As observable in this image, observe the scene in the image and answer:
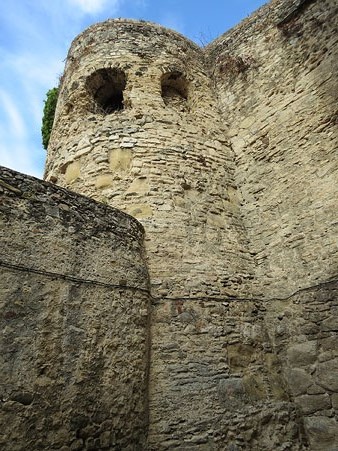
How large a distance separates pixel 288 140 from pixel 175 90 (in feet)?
8.84

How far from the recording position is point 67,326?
9.64 ft

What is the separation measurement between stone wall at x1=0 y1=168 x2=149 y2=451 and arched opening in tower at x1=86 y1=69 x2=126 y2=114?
3.32 meters

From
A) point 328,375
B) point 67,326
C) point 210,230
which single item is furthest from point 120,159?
point 328,375

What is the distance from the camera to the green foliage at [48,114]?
774cm

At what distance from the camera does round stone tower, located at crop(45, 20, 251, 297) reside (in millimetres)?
4254

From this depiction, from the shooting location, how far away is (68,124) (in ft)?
19.5

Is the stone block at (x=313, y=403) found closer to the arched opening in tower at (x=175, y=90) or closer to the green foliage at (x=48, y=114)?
the arched opening in tower at (x=175, y=90)

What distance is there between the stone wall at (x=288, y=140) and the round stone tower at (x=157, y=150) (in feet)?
0.99

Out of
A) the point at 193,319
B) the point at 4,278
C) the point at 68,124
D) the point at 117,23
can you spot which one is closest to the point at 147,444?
the point at 193,319

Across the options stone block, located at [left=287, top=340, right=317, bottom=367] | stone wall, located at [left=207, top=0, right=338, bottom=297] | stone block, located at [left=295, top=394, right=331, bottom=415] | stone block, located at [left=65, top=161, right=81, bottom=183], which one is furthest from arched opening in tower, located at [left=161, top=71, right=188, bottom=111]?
stone block, located at [left=295, top=394, right=331, bottom=415]

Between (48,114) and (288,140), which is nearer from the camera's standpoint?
(288,140)

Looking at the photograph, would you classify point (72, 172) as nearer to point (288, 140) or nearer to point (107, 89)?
point (107, 89)

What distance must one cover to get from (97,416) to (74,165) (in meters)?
3.66

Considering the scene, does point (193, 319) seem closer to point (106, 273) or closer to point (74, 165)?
point (106, 273)
